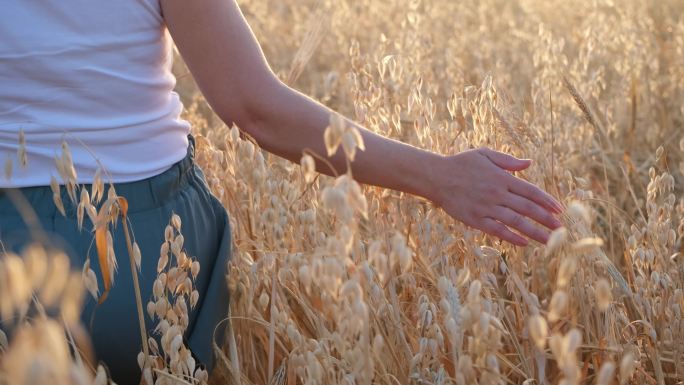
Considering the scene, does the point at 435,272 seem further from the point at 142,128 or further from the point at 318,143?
the point at 142,128

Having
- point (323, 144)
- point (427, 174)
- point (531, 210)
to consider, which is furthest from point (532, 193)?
point (323, 144)

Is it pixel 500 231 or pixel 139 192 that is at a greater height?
pixel 500 231

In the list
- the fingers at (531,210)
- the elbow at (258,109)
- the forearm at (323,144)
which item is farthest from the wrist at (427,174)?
the elbow at (258,109)

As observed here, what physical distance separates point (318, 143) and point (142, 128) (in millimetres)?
304

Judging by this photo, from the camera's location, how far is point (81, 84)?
1.38 metres

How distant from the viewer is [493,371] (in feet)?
2.84

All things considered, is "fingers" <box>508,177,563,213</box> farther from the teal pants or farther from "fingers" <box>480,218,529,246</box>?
the teal pants

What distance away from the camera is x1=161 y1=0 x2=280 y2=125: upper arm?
1355 mm

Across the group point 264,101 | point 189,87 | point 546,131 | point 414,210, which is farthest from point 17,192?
point 189,87

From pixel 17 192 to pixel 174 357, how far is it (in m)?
0.41

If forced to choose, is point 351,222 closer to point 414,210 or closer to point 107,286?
point 107,286

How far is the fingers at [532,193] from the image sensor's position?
4.11 feet

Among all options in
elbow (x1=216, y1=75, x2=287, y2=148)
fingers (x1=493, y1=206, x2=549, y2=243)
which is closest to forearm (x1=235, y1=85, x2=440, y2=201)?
elbow (x1=216, y1=75, x2=287, y2=148)

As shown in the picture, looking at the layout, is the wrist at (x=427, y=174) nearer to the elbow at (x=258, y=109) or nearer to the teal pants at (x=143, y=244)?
the elbow at (x=258, y=109)
